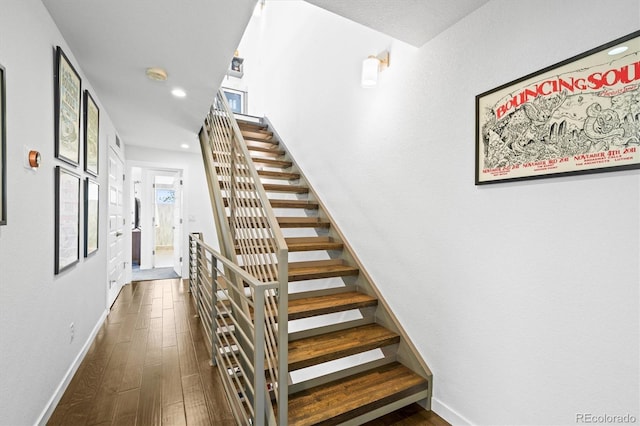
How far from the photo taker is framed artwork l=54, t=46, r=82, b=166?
180cm

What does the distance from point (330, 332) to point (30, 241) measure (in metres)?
1.85

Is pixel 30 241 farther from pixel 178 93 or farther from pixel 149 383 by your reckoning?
pixel 178 93

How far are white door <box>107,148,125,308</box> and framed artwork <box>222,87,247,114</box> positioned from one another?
272cm

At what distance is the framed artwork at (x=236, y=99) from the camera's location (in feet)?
20.6

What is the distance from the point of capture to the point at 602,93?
1176mm

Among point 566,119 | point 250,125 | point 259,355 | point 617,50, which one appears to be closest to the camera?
point 617,50

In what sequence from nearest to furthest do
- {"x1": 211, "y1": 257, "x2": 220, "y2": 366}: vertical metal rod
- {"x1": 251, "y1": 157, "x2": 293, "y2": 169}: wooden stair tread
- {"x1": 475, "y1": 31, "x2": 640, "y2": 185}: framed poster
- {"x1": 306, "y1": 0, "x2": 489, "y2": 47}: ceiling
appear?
{"x1": 475, "y1": 31, "x2": 640, "y2": 185}: framed poster, {"x1": 306, "y1": 0, "x2": 489, "y2": 47}: ceiling, {"x1": 211, "y1": 257, "x2": 220, "y2": 366}: vertical metal rod, {"x1": 251, "y1": 157, "x2": 293, "y2": 169}: wooden stair tread

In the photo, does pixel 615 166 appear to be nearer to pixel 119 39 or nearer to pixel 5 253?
pixel 5 253

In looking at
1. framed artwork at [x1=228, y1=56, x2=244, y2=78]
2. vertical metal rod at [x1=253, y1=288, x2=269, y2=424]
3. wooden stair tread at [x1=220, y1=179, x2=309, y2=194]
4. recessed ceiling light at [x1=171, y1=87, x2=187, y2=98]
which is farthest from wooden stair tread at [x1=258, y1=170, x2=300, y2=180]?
framed artwork at [x1=228, y1=56, x2=244, y2=78]

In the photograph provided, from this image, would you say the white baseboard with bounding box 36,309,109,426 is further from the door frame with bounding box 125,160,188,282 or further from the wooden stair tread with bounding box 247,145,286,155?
the wooden stair tread with bounding box 247,145,286,155

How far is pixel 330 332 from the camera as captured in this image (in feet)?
7.03

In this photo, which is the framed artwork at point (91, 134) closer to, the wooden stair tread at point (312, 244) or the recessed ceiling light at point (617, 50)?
the wooden stair tread at point (312, 244)

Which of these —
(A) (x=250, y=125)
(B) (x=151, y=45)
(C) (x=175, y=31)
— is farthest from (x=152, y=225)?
(C) (x=175, y=31)

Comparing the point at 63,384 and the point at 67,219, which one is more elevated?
the point at 67,219
